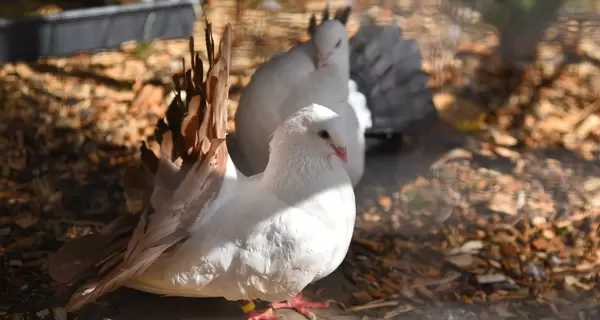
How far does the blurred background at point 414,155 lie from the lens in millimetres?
2482

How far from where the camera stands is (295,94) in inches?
108

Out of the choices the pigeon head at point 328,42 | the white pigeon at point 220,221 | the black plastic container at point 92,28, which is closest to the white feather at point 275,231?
the white pigeon at point 220,221

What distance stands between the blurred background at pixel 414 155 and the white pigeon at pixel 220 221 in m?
0.29

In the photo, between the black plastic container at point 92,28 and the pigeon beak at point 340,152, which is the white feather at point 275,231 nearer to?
the pigeon beak at point 340,152

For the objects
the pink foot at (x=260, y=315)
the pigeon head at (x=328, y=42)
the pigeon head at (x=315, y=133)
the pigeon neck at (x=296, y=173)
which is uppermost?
the pigeon head at (x=328, y=42)

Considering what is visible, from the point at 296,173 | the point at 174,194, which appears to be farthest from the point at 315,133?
the point at 174,194

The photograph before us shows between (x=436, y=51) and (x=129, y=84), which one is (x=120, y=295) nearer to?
(x=129, y=84)

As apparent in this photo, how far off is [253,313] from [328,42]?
113 cm

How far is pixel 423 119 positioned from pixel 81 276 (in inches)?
71.5

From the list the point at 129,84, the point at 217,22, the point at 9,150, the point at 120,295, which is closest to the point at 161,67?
the point at 129,84

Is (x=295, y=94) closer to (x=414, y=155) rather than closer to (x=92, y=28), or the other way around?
(x=414, y=155)

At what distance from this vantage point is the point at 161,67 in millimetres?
3854

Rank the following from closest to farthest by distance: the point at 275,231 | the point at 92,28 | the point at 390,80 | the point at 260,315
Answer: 1. the point at 275,231
2. the point at 260,315
3. the point at 390,80
4. the point at 92,28

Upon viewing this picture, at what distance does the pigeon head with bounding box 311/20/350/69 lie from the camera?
2.79m
